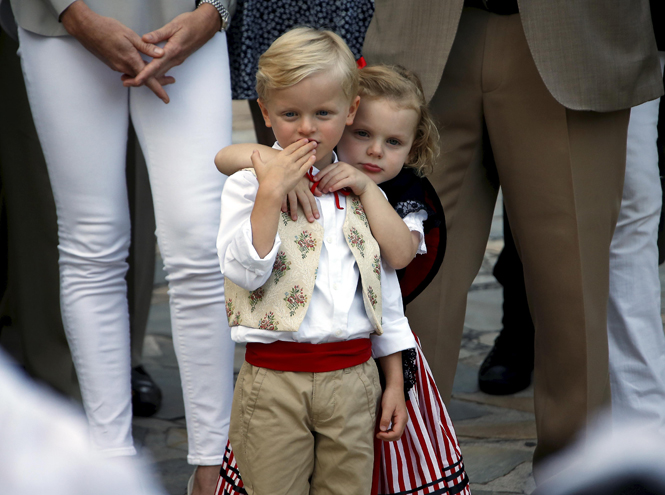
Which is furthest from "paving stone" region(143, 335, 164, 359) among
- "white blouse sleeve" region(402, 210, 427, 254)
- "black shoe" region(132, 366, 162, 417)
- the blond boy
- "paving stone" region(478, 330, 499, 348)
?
"white blouse sleeve" region(402, 210, 427, 254)

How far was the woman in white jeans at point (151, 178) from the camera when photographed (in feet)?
5.75

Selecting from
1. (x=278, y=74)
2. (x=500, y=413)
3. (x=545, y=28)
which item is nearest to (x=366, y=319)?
(x=278, y=74)

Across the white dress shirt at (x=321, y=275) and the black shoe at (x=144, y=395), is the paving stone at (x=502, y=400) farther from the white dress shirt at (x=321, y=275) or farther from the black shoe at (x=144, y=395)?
the white dress shirt at (x=321, y=275)

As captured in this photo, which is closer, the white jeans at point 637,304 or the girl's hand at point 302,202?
the girl's hand at point 302,202

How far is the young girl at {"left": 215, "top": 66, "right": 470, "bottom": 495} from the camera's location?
1391mm

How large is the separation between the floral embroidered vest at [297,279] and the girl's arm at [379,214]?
2 cm

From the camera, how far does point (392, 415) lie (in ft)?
4.64

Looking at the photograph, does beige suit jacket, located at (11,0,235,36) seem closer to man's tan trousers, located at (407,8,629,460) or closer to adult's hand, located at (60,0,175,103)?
adult's hand, located at (60,0,175,103)

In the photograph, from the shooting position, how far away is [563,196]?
1742 millimetres

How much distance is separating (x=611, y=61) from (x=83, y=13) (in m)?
1.20

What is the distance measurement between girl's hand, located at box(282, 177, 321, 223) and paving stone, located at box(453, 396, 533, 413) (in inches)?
60.1

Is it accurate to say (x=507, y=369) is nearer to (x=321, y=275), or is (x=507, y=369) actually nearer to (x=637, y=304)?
(x=637, y=304)

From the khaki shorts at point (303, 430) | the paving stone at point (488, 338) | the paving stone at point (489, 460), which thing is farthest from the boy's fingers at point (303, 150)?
the paving stone at point (488, 338)

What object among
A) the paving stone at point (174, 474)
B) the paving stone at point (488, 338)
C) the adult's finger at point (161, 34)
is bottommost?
the paving stone at point (488, 338)
